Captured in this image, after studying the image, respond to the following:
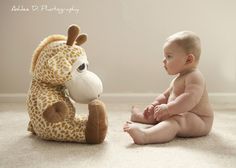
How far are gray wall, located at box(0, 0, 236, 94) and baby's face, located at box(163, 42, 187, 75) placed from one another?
66 cm

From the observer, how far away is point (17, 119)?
1.56 metres

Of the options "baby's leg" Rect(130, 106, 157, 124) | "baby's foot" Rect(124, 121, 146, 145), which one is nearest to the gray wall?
"baby's leg" Rect(130, 106, 157, 124)

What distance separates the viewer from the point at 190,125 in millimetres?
1271

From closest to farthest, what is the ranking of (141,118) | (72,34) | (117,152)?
(117,152), (72,34), (141,118)

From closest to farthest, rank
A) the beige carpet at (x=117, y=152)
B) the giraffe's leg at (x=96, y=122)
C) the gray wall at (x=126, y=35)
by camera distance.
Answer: the beige carpet at (x=117, y=152) → the giraffe's leg at (x=96, y=122) → the gray wall at (x=126, y=35)

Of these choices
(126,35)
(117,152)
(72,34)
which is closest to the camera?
(117,152)

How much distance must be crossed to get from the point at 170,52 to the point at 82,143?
17.1 inches

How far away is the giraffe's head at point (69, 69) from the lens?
115cm

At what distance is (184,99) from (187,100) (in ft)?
0.03

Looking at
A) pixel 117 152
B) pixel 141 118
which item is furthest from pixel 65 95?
pixel 141 118

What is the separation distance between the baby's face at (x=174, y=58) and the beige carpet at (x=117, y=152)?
25cm

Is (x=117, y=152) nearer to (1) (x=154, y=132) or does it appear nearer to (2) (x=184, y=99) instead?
(1) (x=154, y=132)

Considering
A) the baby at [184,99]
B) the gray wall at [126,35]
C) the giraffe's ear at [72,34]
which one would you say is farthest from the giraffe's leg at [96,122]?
the gray wall at [126,35]

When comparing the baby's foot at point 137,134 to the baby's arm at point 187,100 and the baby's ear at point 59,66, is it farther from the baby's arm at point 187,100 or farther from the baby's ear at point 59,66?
the baby's ear at point 59,66
